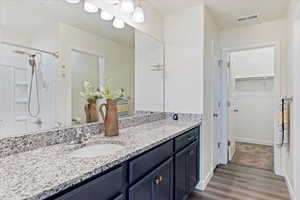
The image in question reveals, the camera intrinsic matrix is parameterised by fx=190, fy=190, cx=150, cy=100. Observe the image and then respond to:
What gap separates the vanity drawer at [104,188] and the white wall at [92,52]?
2.33 feet

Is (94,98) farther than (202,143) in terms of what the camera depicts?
No

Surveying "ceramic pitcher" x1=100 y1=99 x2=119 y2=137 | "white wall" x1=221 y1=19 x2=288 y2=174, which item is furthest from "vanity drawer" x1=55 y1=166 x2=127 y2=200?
"white wall" x1=221 y1=19 x2=288 y2=174

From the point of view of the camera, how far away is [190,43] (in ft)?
8.29

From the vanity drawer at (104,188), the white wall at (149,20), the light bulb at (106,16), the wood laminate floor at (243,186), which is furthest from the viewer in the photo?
the wood laminate floor at (243,186)

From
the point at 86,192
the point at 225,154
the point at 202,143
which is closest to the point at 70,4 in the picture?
the point at 86,192

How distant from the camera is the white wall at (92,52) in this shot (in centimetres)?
151

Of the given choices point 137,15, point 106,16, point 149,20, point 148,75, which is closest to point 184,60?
point 148,75

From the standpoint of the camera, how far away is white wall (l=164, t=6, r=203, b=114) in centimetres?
246

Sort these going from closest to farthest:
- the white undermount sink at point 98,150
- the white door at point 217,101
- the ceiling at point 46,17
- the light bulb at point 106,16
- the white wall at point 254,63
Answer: the ceiling at point 46,17
the white undermount sink at point 98,150
the light bulb at point 106,16
the white door at point 217,101
the white wall at point 254,63

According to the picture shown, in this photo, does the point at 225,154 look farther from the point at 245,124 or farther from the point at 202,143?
the point at 245,124

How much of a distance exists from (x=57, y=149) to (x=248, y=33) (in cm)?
332

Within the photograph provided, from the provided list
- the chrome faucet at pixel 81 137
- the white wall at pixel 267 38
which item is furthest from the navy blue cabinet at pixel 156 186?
the white wall at pixel 267 38

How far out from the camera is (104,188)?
37.4 inches

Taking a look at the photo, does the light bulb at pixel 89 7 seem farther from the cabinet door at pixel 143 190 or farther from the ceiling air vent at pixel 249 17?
the ceiling air vent at pixel 249 17
